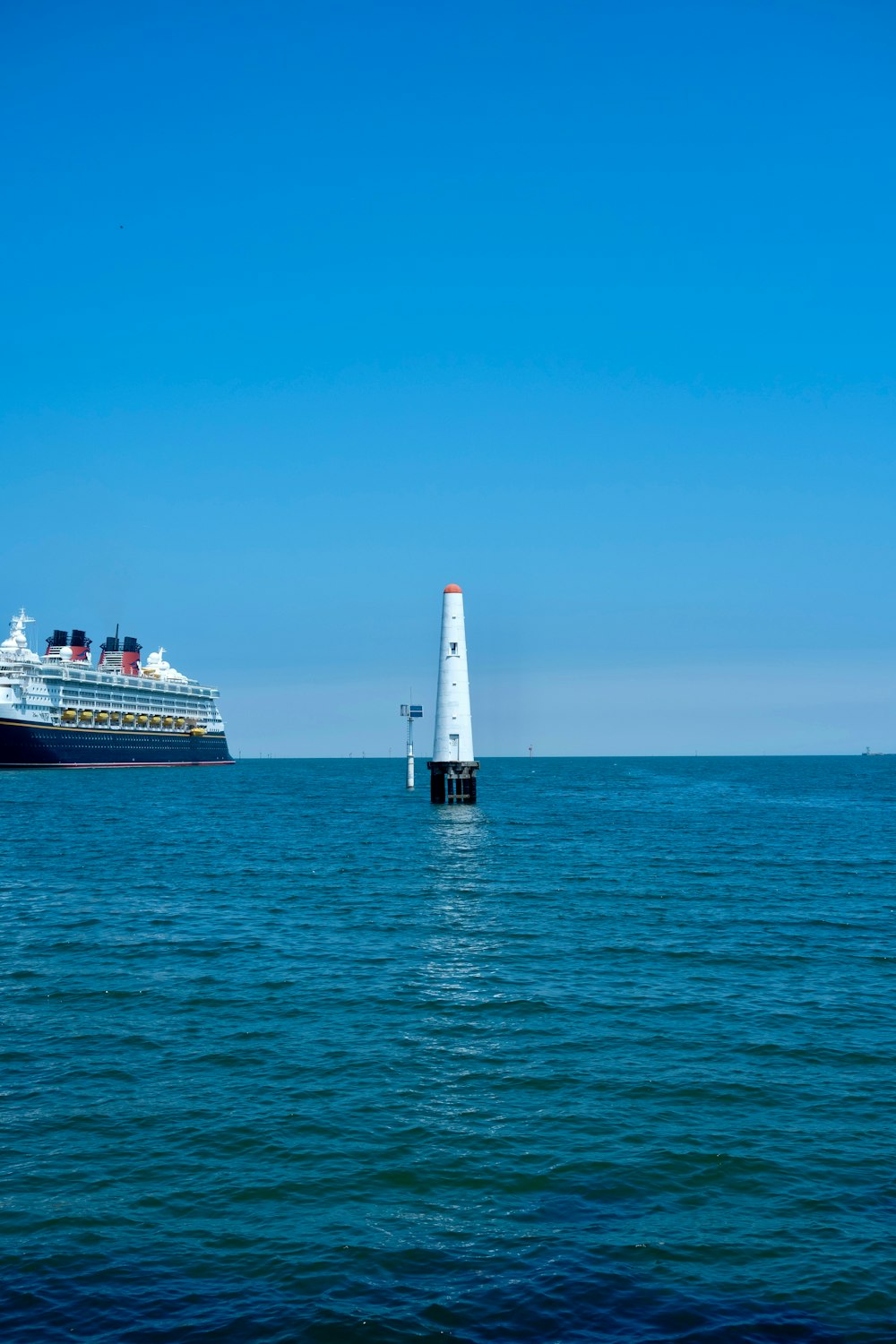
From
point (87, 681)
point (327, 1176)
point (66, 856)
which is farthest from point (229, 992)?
point (87, 681)

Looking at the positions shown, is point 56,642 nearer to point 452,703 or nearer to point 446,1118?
point 452,703

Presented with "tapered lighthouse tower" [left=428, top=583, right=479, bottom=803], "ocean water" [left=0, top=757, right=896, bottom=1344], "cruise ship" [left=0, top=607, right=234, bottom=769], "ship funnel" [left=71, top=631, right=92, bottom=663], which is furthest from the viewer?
"ship funnel" [left=71, top=631, right=92, bottom=663]

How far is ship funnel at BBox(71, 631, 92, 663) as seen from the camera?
486 feet

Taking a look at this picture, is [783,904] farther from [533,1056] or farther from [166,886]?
[166,886]

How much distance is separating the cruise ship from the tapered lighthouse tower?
233 ft

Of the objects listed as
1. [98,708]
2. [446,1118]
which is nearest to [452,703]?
[446,1118]

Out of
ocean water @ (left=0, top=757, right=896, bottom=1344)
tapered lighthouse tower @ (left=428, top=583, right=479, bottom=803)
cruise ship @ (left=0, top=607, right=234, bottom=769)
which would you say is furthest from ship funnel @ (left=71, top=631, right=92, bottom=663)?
ocean water @ (left=0, top=757, right=896, bottom=1344)

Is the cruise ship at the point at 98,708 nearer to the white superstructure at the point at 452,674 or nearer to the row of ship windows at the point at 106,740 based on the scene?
the row of ship windows at the point at 106,740

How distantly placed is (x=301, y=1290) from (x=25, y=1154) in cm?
566

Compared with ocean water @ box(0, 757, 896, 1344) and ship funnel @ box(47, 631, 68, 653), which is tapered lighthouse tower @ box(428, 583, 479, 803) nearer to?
ocean water @ box(0, 757, 896, 1344)

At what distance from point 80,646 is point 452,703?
95234 millimetres

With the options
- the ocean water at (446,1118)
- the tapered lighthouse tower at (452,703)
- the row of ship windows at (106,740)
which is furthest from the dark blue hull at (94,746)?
the ocean water at (446,1118)

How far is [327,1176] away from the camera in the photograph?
14.4 meters

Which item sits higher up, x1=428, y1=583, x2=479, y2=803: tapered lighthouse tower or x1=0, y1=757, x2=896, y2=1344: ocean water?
x1=428, y1=583, x2=479, y2=803: tapered lighthouse tower
